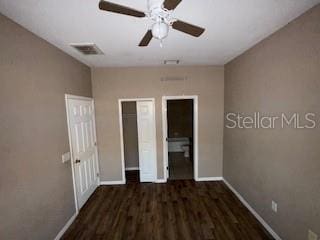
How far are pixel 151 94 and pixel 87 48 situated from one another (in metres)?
1.60

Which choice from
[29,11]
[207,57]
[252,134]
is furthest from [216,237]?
Result: [29,11]

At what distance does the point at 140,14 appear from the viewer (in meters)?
1.21

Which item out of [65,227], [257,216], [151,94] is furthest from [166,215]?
[151,94]

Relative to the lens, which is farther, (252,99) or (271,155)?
(252,99)

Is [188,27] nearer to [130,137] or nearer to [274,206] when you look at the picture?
[274,206]

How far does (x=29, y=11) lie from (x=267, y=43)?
Result: 2.71 metres

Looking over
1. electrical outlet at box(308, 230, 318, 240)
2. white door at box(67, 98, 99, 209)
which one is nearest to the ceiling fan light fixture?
white door at box(67, 98, 99, 209)

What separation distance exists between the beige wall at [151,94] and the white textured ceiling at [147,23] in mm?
908

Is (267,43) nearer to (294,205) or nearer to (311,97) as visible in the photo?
(311,97)

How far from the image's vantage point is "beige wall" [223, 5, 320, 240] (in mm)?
1586

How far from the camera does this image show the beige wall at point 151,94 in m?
3.68

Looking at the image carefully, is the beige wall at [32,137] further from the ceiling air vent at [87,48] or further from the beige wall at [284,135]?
the beige wall at [284,135]

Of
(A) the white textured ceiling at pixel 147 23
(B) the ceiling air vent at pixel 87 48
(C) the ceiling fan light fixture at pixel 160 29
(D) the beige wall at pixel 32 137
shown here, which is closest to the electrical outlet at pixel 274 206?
(A) the white textured ceiling at pixel 147 23

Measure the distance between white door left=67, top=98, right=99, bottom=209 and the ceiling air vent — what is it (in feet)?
2.67
